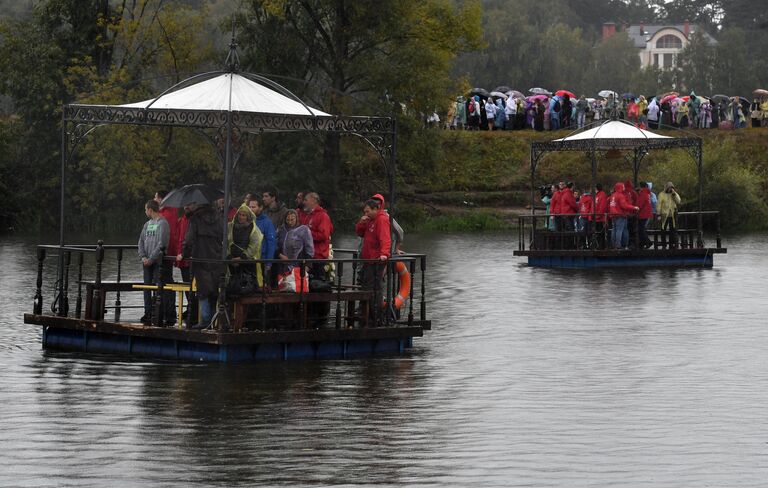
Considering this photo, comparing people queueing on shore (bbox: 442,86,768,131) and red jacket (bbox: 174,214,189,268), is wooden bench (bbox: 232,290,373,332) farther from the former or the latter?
people queueing on shore (bbox: 442,86,768,131)

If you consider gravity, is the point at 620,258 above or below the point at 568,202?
below

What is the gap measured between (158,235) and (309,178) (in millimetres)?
38901

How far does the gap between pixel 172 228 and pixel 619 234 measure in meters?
19.6

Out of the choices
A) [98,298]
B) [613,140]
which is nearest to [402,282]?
[98,298]

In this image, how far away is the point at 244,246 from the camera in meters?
18.6

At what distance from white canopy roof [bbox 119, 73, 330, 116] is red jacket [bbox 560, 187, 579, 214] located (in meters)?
19.5

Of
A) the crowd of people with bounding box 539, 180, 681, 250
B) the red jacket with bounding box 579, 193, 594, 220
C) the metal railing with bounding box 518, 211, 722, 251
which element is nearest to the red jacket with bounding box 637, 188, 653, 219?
the crowd of people with bounding box 539, 180, 681, 250

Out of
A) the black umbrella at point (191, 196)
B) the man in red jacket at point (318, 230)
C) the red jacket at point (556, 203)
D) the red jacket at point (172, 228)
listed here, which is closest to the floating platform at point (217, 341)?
the man in red jacket at point (318, 230)

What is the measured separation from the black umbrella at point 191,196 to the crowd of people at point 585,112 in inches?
2052

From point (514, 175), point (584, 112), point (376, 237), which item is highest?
point (584, 112)

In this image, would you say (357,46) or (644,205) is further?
(357,46)

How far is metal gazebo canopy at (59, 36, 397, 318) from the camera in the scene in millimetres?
18438

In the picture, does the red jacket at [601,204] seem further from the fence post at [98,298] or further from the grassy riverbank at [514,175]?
the grassy riverbank at [514,175]

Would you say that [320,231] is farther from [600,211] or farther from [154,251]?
[600,211]
